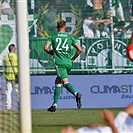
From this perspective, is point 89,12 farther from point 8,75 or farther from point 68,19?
point 8,75

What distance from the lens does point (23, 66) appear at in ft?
25.0

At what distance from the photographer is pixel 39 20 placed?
Result: 59.2ft

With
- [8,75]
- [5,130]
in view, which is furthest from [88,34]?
[5,130]

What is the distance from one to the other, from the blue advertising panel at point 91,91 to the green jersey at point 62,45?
6.66 feet

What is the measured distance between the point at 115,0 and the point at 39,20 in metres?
2.04

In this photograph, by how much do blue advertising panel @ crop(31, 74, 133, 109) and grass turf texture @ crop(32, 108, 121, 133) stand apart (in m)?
1.38

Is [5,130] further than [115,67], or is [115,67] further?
[115,67]

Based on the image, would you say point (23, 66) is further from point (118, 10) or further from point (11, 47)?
point (118, 10)

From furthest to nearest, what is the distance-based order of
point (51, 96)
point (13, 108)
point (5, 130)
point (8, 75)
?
point (51, 96), point (8, 75), point (13, 108), point (5, 130)

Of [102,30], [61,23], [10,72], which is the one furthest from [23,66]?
[102,30]

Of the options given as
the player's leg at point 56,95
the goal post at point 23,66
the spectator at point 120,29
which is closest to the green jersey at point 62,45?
the player's leg at point 56,95

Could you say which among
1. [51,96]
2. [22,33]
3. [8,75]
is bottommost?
[51,96]

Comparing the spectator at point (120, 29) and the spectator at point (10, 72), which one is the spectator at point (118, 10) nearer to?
the spectator at point (120, 29)

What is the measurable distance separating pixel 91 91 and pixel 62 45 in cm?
263
